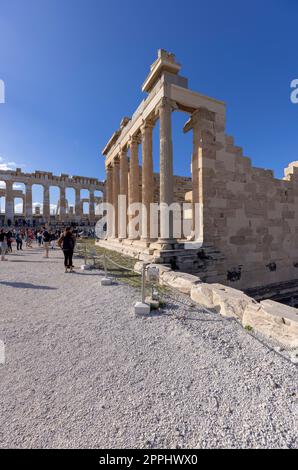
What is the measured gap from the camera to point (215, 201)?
31.1 ft

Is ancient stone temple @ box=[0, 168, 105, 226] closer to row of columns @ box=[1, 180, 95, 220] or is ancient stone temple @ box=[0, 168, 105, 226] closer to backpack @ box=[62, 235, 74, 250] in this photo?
row of columns @ box=[1, 180, 95, 220]

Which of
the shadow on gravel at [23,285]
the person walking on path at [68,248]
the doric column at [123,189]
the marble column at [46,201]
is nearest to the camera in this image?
the shadow on gravel at [23,285]

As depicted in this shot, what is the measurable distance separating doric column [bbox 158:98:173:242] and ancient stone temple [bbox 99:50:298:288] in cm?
4

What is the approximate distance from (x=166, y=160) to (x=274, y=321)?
277 inches

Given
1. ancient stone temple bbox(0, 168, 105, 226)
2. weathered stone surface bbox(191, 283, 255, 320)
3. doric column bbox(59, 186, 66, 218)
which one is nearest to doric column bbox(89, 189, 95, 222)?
Answer: ancient stone temple bbox(0, 168, 105, 226)

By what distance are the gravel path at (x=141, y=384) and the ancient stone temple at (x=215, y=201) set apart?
451cm

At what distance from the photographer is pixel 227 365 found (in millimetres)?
2684

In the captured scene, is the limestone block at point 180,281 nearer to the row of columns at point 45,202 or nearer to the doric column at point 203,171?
the doric column at point 203,171

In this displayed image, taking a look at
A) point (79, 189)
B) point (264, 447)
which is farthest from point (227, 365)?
point (79, 189)

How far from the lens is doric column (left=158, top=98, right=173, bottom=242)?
8734mm

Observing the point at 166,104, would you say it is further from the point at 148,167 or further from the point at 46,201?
the point at 46,201

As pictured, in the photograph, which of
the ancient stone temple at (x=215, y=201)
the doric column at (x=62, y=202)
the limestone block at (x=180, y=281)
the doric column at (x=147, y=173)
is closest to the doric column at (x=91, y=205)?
the doric column at (x=62, y=202)

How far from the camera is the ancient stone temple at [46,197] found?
37.2 m
